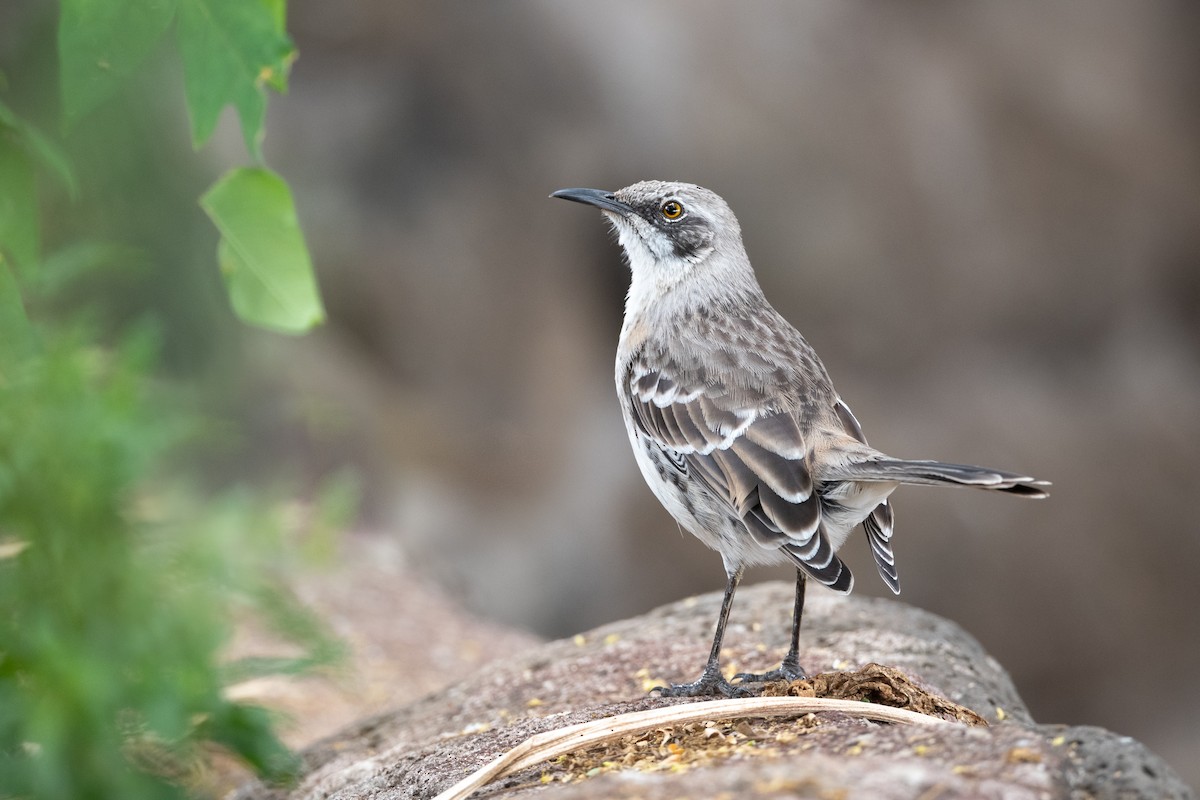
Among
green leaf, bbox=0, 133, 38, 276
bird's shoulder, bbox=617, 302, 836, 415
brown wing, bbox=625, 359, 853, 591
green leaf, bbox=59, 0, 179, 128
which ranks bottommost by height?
brown wing, bbox=625, 359, 853, 591

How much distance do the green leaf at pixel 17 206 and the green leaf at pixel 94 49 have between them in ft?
0.83

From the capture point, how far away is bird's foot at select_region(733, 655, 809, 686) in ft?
13.0

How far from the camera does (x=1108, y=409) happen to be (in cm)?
1063

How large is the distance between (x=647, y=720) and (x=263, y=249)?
1.52 meters

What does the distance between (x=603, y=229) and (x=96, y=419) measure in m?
6.98

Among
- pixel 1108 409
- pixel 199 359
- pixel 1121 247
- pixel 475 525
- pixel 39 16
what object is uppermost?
pixel 39 16

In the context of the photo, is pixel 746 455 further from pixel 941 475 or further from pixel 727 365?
pixel 941 475

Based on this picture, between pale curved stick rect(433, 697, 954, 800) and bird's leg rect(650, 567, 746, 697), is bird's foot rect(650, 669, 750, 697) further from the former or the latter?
pale curved stick rect(433, 697, 954, 800)

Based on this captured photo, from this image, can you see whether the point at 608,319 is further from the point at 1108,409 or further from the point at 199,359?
the point at 1108,409

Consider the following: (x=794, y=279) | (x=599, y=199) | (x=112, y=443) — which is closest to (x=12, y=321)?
(x=112, y=443)

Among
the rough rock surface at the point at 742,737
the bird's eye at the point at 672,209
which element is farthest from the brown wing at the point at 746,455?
the bird's eye at the point at 672,209

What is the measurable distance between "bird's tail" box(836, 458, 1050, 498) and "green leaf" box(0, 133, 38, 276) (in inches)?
90.5

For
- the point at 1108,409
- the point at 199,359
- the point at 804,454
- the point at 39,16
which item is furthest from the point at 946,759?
the point at 1108,409

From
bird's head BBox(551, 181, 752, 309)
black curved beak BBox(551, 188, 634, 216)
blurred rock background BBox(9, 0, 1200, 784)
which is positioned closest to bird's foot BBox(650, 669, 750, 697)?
bird's head BBox(551, 181, 752, 309)
